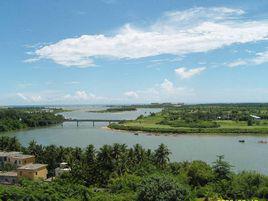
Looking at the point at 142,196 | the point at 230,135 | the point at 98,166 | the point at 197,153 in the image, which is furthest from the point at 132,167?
the point at 230,135

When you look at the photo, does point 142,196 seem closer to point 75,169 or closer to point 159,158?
point 75,169

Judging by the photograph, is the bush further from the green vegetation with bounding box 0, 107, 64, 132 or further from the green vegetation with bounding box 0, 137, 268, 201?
the green vegetation with bounding box 0, 107, 64, 132

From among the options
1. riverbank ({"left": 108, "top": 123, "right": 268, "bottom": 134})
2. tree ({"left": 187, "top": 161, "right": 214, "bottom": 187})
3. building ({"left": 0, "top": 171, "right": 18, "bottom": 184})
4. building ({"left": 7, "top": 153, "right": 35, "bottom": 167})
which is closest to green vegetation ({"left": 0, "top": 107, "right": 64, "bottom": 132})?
riverbank ({"left": 108, "top": 123, "right": 268, "bottom": 134})

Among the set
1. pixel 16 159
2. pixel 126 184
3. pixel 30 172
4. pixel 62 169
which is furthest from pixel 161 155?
pixel 16 159

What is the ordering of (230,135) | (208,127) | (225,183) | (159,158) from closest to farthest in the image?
(225,183)
(159,158)
(230,135)
(208,127)

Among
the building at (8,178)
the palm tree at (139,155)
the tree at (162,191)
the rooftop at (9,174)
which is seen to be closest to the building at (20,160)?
the rooftop at (9,174)

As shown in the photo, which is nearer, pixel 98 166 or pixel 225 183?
pixel 225 183
